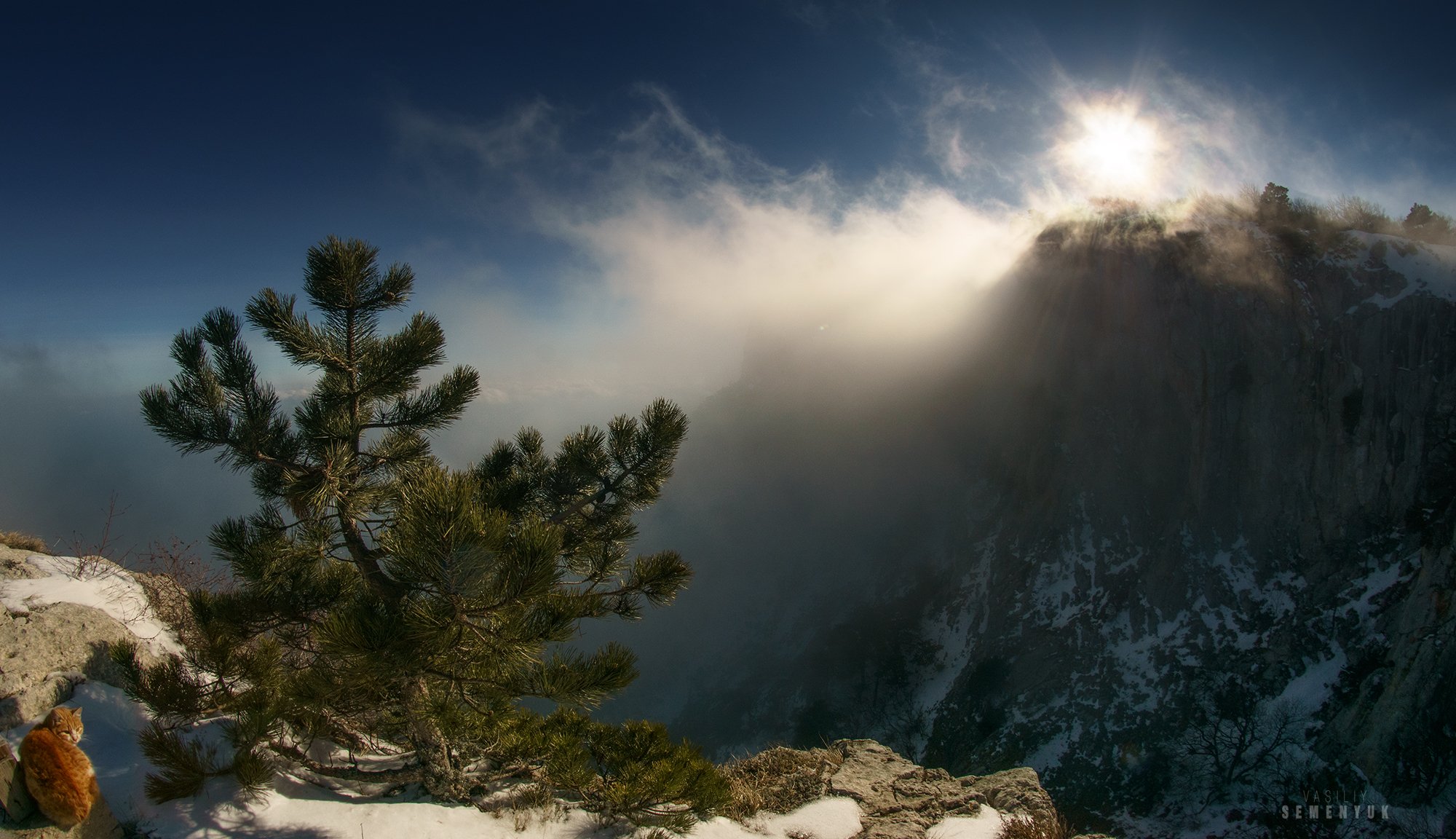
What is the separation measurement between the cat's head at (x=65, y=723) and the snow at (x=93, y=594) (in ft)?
5.47

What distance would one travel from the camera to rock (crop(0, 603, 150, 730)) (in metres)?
4.03

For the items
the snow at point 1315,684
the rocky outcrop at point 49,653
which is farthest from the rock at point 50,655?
the snow at point 1315,684

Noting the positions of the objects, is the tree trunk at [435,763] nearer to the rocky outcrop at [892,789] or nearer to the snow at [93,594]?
the snow at [93,594]

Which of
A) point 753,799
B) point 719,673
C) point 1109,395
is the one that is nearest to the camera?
point 753,799

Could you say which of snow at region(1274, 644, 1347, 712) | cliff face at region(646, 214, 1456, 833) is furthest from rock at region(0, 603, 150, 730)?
snow at region(1274, 644, 1347, 712)

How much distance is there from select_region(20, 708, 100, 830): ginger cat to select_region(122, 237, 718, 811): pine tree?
0.37 meters

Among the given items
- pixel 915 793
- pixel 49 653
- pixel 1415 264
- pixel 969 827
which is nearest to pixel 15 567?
pixel 49 653

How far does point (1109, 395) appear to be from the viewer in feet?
98.8

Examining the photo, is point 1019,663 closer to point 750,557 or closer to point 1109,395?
point 1109,395

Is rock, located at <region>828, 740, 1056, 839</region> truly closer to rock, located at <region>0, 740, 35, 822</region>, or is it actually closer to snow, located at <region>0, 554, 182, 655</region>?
rock, located at <region>0, 740, 35, 822</region>

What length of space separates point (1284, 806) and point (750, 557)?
34.7 metres

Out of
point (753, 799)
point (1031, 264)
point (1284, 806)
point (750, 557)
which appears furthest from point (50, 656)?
point (750, 557)

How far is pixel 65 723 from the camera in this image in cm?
336

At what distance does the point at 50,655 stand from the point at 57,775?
2.09 metres
